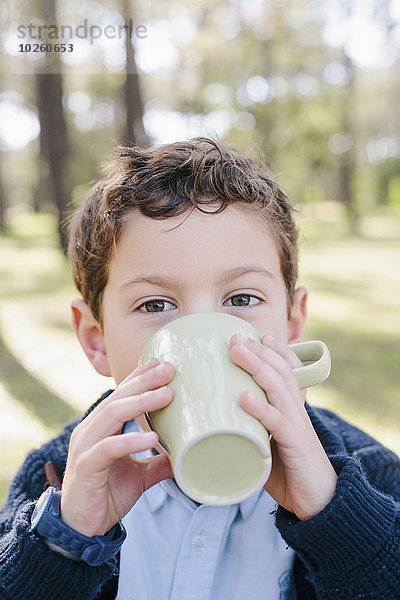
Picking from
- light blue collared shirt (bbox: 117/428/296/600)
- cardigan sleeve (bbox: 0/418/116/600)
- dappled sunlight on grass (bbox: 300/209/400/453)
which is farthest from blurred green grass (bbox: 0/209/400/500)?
cardigan sleeve (bbox: 0/418/116/600)

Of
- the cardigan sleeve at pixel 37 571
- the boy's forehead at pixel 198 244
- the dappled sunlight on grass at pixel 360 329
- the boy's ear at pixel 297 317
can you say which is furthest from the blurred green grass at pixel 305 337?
the cardigan sleeve at pixel 37 571

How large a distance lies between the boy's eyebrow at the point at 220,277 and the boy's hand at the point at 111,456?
37 centimetres

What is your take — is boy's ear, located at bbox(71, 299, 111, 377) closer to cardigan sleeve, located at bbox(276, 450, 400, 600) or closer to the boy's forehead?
the boy's forehead

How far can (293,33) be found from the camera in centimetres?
2570

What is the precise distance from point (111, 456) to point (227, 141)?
3285mm

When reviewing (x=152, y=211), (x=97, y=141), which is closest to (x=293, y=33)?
(x=97, y=141)

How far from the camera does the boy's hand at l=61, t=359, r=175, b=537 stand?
114 centimetres

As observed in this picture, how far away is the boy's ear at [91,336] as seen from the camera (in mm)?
1915

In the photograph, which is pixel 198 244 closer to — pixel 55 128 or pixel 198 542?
pixel 198 542

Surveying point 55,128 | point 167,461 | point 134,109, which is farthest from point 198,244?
point 134,109

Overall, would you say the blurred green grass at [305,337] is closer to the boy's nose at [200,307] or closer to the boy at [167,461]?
the boy at [167,461]

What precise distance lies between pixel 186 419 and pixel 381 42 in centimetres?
2759

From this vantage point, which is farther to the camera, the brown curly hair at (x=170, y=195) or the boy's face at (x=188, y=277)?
the brown curly hair at (x=170, y=195)

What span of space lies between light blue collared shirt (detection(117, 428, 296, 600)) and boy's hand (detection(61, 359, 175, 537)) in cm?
27
